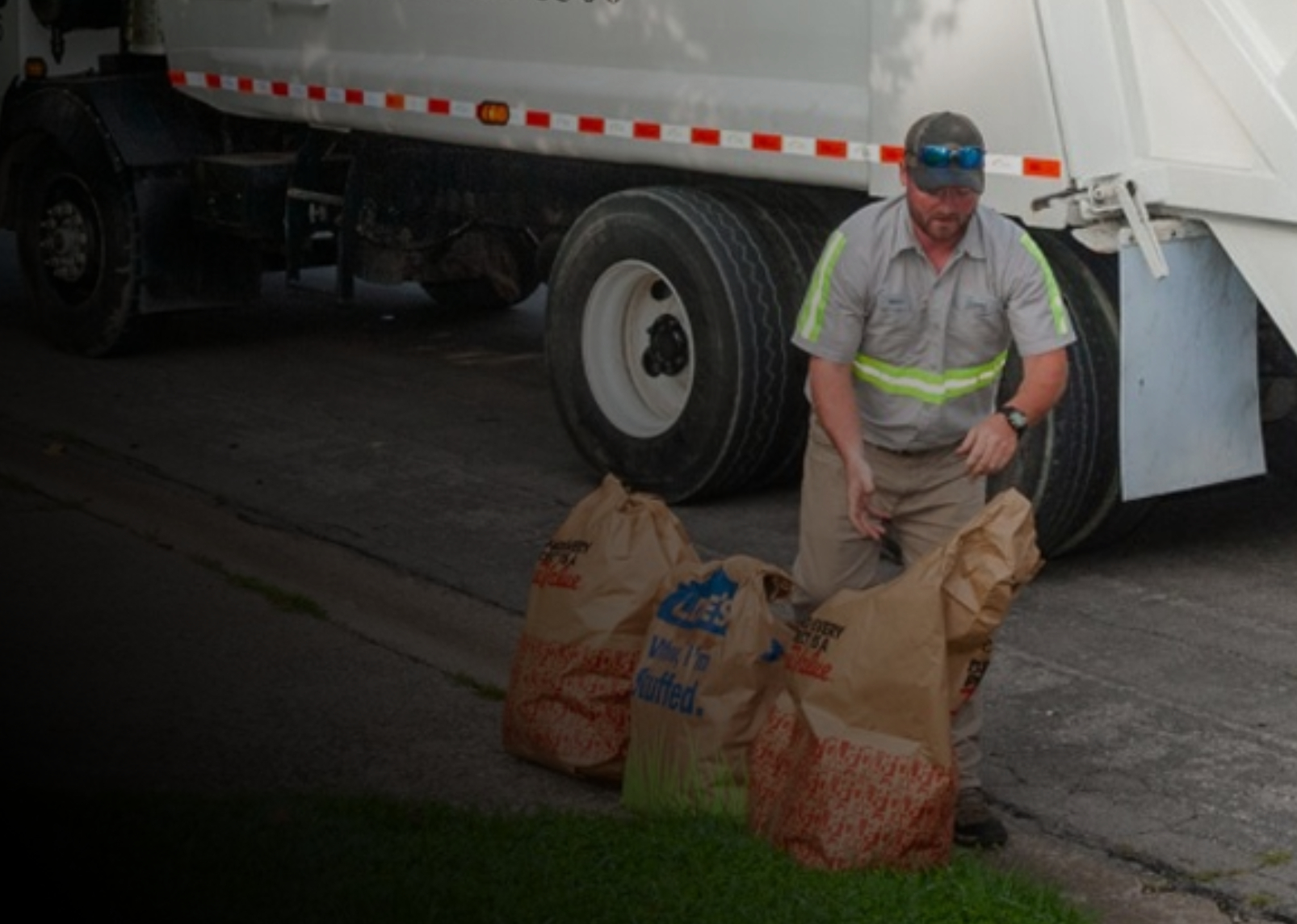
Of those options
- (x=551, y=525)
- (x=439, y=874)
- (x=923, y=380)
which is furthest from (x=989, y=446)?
(x=551, y=525)

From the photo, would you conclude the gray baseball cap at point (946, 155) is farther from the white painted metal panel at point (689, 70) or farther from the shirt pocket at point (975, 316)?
the white painted metal panel at point (689, 70)

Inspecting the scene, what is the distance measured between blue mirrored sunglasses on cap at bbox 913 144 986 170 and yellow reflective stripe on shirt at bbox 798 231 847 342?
0.34 m

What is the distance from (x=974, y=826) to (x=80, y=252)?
7364 millimetres

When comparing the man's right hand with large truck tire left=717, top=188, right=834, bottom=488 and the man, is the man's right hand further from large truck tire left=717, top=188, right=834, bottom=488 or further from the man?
large truck tire left=717, top=188, right=834, bottom=488

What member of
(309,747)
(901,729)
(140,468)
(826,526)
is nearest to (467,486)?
(140,468)

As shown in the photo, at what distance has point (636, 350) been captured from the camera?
1041cm

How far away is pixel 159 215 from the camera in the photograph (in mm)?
12711

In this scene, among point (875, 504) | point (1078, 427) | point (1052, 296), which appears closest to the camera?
point (1052, 296)

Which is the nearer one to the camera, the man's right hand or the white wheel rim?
the man's right hand

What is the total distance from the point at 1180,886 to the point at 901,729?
799 mm

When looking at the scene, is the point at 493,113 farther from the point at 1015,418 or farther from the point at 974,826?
the point at 974,826

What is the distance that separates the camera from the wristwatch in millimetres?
6508

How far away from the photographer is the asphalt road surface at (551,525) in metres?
7.07

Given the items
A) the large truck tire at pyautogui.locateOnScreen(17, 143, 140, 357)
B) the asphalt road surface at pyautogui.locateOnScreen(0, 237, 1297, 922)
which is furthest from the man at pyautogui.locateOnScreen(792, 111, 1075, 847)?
the large truck tire at pyautogui.locateOnScreen(17, 143, 140, 357)
